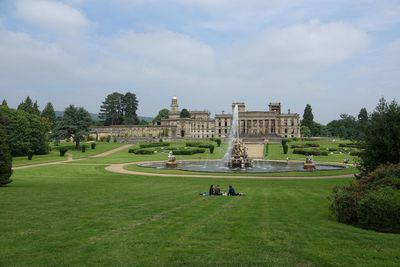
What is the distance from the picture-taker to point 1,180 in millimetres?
24891

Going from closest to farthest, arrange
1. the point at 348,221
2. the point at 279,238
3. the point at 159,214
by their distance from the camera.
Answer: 1. the point at 279,238
2. the point at 348,221
3. the point at 159,214

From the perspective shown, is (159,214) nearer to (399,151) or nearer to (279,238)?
(279,238)

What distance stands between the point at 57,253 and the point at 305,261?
5.32 meters

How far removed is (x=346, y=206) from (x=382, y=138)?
8.60 m

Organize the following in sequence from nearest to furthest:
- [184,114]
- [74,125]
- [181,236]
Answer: [181,236], [74,125], [184,114]

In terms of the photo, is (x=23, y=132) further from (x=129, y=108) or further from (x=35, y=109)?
(x=129, y=108)

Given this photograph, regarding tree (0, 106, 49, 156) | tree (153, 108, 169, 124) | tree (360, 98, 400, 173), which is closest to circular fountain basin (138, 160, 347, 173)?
tree (360, 98, 400, 173)

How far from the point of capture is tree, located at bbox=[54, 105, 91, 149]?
84.5 meters

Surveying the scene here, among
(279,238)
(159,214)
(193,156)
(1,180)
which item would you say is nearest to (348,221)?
(279,238)

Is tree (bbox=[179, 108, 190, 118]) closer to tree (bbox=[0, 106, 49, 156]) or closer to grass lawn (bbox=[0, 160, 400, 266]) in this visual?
tree (bbox=[0, 106, 49, 156])

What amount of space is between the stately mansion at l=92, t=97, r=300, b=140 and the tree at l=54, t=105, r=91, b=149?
53.6 m

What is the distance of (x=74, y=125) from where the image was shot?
279 feet

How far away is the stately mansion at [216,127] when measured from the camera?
145 meters

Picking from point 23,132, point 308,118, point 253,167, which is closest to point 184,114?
point 308,118
